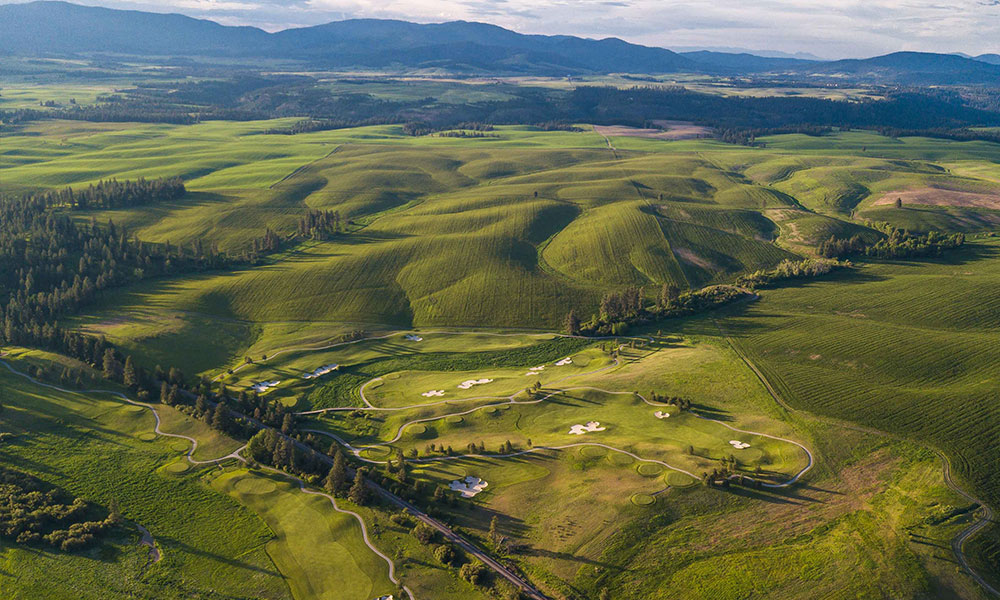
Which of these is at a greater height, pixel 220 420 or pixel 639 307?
pixel 639 307

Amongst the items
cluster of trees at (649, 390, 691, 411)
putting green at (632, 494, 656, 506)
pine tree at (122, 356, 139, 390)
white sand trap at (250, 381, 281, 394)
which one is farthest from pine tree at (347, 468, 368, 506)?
pine tree at (122, 356, 139, 390)

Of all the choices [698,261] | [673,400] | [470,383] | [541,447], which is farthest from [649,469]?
[698,261]

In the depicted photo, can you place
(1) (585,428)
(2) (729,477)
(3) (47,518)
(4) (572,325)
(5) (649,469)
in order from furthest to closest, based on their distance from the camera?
(4) (572,325)
(1) (585,428)
(5) (649,469)
(3) (47,518)
(2) (729,477)

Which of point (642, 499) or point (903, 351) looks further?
point (903, 351)

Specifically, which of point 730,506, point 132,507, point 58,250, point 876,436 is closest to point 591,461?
point 730,506

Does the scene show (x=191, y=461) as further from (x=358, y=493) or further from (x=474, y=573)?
(x=474, y=573)

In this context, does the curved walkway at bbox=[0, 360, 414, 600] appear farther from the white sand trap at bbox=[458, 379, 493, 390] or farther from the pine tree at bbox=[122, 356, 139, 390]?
the white sand trap at bbox=[458, 379, 493, 390]
